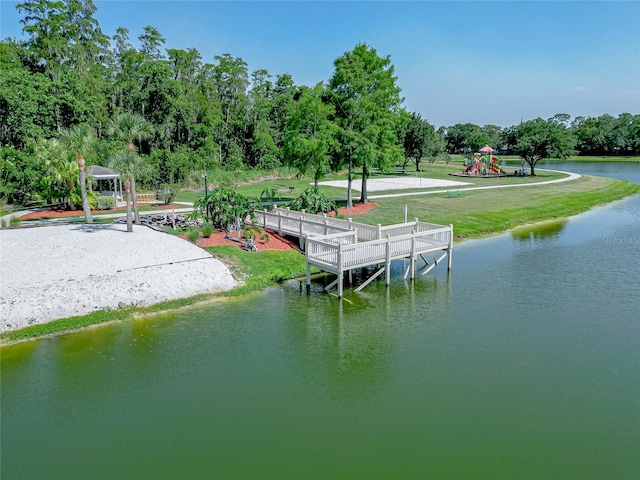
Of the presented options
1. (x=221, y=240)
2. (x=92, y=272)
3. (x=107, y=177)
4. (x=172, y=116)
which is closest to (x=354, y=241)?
(x=221, y=240)

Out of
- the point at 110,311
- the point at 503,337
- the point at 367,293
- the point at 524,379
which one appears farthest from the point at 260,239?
the point at 524,379

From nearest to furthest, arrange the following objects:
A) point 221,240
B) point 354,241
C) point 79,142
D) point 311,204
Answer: point 354,241 < point 221,240 < point 79,142 < point 311,204

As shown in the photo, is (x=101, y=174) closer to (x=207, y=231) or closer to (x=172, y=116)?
(x=207, y=231)

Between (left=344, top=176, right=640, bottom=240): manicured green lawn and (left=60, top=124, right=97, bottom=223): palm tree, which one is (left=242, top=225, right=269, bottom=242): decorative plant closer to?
(left=344, top=176, right=640, bottom=240): manicured green lawn

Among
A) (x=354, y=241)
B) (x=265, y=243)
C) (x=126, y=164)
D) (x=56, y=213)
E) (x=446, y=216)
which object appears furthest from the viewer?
(x=446, y=216)

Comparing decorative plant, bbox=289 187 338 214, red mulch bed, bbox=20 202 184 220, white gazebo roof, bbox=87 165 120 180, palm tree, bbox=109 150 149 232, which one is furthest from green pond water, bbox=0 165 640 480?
white gazebo roof, bbox=87 165 120 180

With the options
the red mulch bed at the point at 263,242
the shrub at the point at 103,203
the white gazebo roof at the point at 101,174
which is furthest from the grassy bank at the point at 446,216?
the white gazebo roof at the point at 101,174

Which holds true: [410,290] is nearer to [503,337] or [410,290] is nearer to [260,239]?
[503,337]

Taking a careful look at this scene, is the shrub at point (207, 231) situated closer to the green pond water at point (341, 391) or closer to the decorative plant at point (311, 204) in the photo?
the green pond water at point (341, 391)
